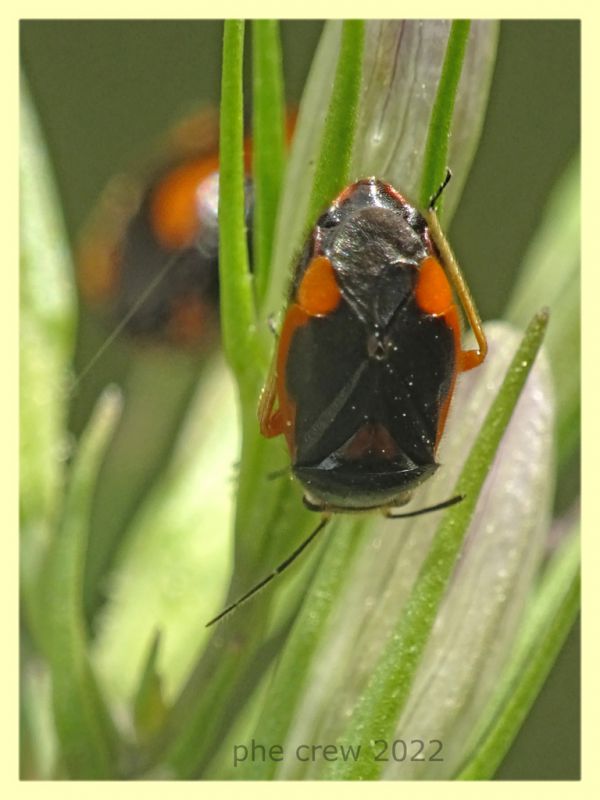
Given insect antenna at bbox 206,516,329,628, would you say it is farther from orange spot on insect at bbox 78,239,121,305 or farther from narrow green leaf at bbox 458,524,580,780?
orange spot on insect at bbox 78,239,121,305

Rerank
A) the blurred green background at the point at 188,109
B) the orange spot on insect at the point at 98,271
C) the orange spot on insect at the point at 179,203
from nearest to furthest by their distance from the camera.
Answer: the orange spot on insect at the point at 179,203, the orange spot on insect at the point at 98,271, the blurred green background at the point at 188,109

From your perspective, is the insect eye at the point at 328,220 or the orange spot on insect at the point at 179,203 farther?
the orange spot on insect at the point at 179,203

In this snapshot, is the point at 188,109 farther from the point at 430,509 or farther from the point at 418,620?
the point at 418,620

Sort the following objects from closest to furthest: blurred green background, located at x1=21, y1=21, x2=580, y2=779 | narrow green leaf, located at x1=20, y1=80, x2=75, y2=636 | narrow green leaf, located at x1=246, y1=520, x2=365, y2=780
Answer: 1. narrow green leaf, located at x1=246, y1=520, x2=365, y2=780
2. narrow green leaf, located at x1=20, y1=80, x2=75, y2=636
3. blurred green background, located at x1=21, y1=21, x2=580, y2=779

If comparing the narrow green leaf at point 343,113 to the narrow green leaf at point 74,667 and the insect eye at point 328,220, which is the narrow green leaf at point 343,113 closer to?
the insect eye at point 328,220

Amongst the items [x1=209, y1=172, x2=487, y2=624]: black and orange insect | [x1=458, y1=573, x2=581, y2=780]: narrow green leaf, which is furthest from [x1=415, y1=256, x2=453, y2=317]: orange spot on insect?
[x1=458, y1=573, x2=581, y2=780]: narrow green leaf

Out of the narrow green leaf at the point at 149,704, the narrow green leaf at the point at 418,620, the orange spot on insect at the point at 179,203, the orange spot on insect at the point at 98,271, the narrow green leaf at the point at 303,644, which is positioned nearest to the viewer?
the narrow green leaf at the point at 418,620

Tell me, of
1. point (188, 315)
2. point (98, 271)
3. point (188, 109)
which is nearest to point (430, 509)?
point (188, 315)

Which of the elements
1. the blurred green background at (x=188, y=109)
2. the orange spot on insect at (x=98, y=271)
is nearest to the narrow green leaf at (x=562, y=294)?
the blurred green background at (x=188, y=109)
